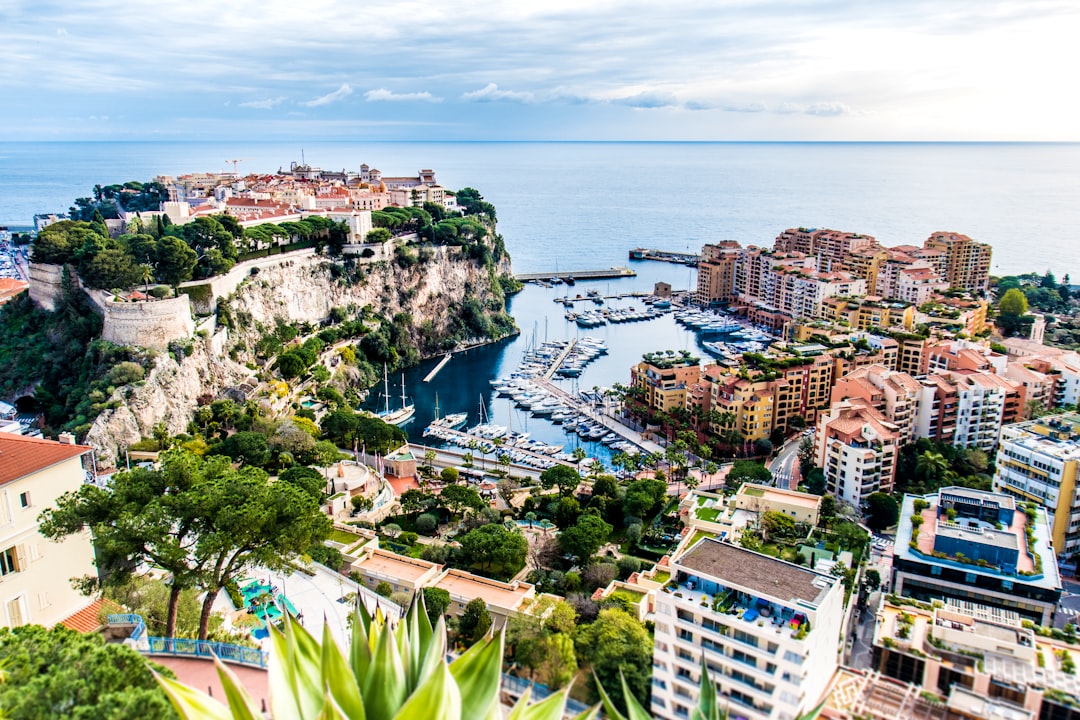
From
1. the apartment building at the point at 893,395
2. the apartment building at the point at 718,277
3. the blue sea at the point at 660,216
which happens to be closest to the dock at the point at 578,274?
the blue sea at the point at 660,216

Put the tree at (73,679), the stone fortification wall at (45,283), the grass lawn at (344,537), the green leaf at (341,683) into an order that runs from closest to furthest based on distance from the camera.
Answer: the green leaf at (341,683)
the tree at (73,679)
the grass lawn at (344,537)
the stone fortification wall at (45,283)

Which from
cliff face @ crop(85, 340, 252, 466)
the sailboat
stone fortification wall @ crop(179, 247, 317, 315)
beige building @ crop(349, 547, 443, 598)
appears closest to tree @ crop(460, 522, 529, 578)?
beige building @ crop(349, 547, 443, 598)

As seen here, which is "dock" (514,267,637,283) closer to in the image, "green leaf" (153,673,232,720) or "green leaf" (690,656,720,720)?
"green leaf" (690,656,720,720)

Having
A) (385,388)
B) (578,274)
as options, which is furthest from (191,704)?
(578,274)

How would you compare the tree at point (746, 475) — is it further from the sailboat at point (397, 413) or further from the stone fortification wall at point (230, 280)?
the stone fortification wall at point (230, 280)

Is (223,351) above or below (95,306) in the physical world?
below

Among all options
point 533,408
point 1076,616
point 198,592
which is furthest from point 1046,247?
point 198,592

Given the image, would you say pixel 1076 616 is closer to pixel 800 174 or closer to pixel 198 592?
pixel 198 592
